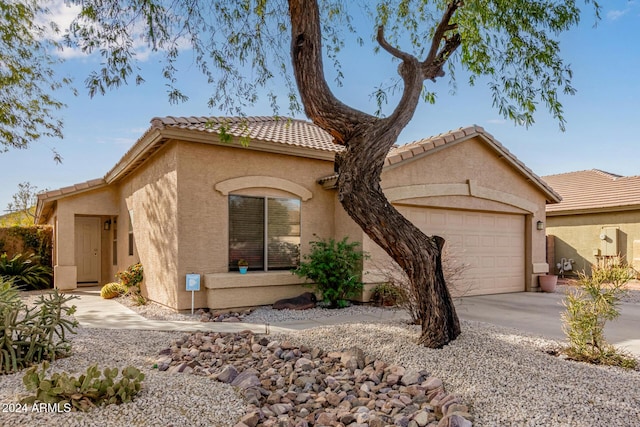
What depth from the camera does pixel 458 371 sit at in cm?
468

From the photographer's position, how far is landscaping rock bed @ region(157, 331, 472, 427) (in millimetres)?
4000

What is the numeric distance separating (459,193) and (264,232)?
5420 mm

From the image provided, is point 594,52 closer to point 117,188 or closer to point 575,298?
point 575,298

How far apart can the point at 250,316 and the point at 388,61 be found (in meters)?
5.68

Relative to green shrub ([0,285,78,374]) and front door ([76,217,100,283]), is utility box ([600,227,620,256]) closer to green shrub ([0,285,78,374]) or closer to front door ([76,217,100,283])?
green shrub ([0,285,78,374])

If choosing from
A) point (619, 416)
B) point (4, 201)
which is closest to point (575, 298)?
point (619, 416)

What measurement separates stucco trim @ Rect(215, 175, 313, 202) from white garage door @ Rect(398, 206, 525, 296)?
248 centimetres

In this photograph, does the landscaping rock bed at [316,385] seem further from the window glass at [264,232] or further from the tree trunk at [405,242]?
the window glass at [264,232]

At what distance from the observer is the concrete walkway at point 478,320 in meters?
7.29

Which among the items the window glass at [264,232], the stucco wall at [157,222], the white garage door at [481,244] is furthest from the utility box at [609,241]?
the stucco wall at [157,222]

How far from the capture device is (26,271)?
1424 centimetres

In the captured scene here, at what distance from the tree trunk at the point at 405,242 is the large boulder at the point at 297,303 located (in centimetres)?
421

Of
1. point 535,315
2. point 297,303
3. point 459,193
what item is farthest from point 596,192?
point 297,303

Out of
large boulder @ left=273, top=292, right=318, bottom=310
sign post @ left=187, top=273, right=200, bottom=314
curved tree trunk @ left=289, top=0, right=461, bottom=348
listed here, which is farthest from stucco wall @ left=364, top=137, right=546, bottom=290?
curved tree trunk @ left=289, top=0, right=461, bottom=348
